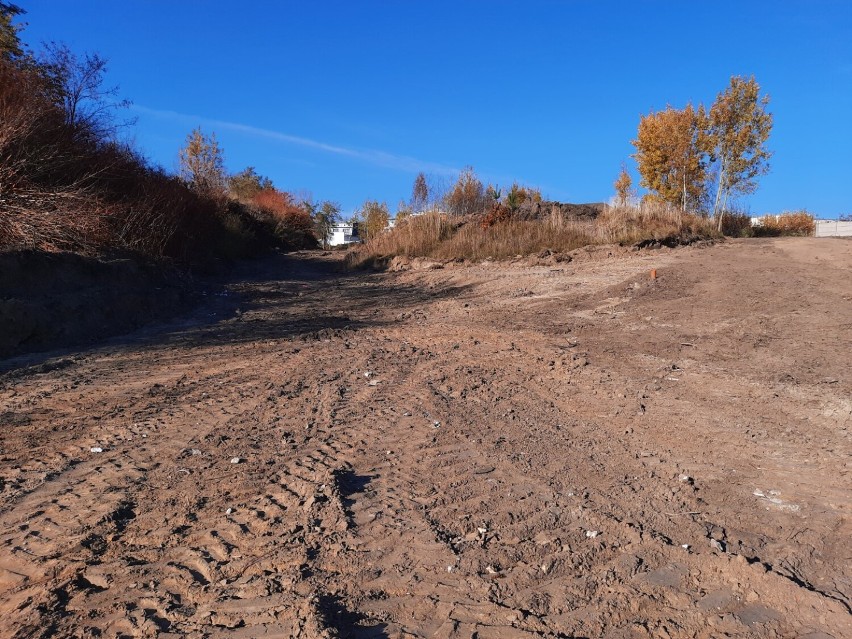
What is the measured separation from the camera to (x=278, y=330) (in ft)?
33.2

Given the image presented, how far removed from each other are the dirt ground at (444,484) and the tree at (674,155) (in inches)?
924

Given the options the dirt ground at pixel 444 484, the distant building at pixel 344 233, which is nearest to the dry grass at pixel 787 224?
the dirt ground at pixel 444 484

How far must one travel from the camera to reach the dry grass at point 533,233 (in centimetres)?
1647

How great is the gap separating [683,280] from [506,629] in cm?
967

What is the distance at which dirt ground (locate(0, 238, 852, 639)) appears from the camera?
2971 millimetres

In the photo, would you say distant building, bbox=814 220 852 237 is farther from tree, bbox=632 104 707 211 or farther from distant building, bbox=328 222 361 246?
distant building, bbox=328 222 361 246

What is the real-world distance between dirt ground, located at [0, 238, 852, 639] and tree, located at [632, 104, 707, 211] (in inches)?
924

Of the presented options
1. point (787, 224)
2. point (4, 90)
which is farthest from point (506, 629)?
point (787, 224)

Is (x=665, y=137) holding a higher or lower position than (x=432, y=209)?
higher

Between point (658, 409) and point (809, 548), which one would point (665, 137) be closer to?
point (658, 409)

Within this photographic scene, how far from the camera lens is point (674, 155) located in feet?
100

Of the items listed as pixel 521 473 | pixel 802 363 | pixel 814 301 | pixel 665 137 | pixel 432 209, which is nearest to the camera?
pixel 521 473

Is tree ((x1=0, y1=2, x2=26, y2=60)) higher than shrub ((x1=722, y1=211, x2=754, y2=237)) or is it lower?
higher

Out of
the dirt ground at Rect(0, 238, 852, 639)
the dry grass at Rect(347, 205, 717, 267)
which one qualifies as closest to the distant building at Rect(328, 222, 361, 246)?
the dry grass at Rect(347, 205, 717, 267)
